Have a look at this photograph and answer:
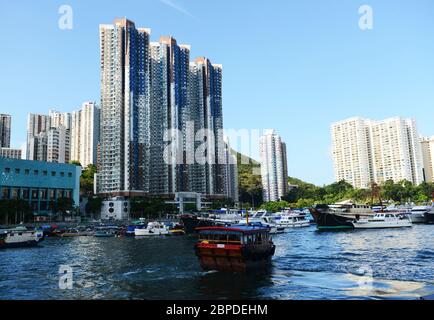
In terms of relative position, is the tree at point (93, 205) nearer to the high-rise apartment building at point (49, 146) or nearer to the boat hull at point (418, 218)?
the high-rise apartment building at point (49, 146)

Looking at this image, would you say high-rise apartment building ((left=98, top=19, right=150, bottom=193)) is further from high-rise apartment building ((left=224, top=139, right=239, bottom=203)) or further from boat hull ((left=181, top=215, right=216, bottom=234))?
high-rise apartment building ((left=224, top=139, right=239, bottom=203))

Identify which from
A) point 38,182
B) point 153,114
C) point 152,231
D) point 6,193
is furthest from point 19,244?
point 153,114

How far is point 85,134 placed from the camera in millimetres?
191750

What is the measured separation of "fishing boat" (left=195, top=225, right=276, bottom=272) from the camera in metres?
29.4

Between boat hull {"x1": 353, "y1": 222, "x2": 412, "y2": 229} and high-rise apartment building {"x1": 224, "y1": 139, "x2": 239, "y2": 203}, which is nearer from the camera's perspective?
boat hull {"x1": 353, "y1": 222, "x2": 412, "y2": 229}

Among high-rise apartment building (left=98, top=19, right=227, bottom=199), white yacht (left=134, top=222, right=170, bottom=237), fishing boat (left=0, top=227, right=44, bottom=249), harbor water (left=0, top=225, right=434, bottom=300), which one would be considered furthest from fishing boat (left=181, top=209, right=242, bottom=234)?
high-rise apartment building (left=98, top=19, right=227, bottom=199)

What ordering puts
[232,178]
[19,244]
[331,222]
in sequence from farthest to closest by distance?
[232,178] < [331,222] < [19,244]

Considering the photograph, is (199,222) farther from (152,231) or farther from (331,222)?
(331,222)

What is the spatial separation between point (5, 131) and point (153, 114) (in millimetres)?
99504

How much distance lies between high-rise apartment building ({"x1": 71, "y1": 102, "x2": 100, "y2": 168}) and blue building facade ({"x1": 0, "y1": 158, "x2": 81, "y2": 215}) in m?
71.3

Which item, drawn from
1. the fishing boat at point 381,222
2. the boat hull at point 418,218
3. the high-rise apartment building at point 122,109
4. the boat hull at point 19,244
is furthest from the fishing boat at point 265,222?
the high-rise apartment building at point 122,109

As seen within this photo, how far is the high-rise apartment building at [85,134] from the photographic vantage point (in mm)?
189875
